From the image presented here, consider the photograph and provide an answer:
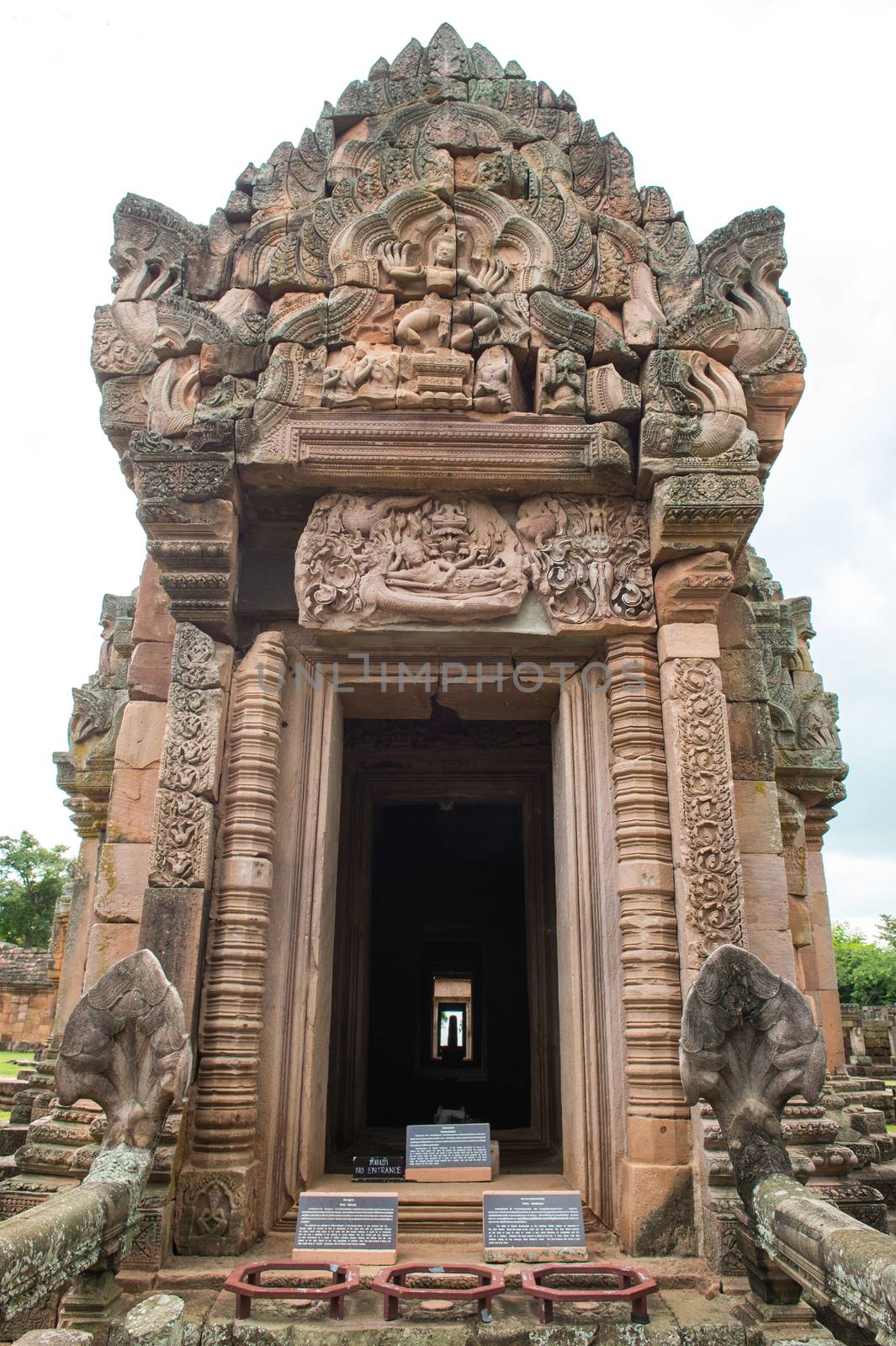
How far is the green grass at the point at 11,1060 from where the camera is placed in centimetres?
1673

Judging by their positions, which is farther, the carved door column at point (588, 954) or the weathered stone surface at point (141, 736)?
the weathered stone surface at point (141, 736)

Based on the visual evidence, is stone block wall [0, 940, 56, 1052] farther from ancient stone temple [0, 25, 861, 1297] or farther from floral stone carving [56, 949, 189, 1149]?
floral stone carving [56, 949, 189, 1149]

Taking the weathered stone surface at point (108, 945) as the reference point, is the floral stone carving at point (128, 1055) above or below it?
below

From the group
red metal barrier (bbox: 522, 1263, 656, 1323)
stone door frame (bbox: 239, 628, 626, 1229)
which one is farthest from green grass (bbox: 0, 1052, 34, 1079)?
red metal barrier (bbox: 522, 1263, 656, 1323)

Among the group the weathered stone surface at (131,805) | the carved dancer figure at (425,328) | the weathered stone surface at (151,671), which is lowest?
the weathered stone surface at (131,805)

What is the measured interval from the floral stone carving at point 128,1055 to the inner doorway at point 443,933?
112 inches

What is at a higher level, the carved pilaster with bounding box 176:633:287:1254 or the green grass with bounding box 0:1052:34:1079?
the carved pilaster with bounding box 176:633:287:1254

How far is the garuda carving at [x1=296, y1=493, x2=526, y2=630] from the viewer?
5.14m

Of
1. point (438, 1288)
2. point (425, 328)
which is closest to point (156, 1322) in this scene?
point (438, 1288)

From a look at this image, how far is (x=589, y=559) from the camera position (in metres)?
5.27

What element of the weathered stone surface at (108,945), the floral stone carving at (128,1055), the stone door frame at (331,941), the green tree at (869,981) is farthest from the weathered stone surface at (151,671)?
the green tree at (869,981)

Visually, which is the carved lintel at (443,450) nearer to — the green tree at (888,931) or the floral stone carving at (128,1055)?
the floral stone carving at (128,1055)

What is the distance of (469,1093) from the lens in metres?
11.2

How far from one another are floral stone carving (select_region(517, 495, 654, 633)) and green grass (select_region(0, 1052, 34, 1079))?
46.6 ft
